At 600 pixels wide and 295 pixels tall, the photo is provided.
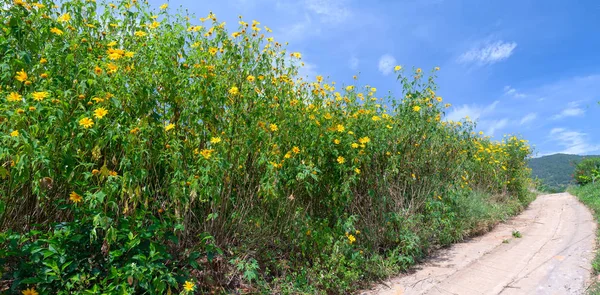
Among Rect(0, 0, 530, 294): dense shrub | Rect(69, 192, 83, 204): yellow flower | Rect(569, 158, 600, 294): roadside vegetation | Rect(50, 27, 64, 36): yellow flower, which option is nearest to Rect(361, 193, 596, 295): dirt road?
Rect(569, 158, 600, 294): roadside vegetation

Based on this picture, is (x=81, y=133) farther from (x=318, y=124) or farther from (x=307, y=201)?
(x=307, y=201)

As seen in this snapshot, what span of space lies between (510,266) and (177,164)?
3.84 metres

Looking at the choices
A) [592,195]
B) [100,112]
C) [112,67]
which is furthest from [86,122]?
[592,195]

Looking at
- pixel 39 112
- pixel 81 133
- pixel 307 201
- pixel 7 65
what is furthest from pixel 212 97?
pixel 307 201

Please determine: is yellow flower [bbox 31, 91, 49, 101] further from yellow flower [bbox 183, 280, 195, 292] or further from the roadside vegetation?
the roadside vegetation

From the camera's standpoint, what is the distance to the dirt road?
11.1ft

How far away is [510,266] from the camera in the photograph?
4039 millimetres

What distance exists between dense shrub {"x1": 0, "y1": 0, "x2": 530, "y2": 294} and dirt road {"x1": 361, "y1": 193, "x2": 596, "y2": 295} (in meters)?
0.35

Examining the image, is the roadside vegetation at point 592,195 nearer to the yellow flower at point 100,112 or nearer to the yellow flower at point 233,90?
the yellow flower at point 233,90

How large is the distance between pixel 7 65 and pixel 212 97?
3.68 ft

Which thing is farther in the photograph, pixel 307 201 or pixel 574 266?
pixel 574 266

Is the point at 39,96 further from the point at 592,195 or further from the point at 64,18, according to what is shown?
the point at 592,195

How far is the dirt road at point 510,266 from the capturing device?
133 inches

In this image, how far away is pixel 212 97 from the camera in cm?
244
